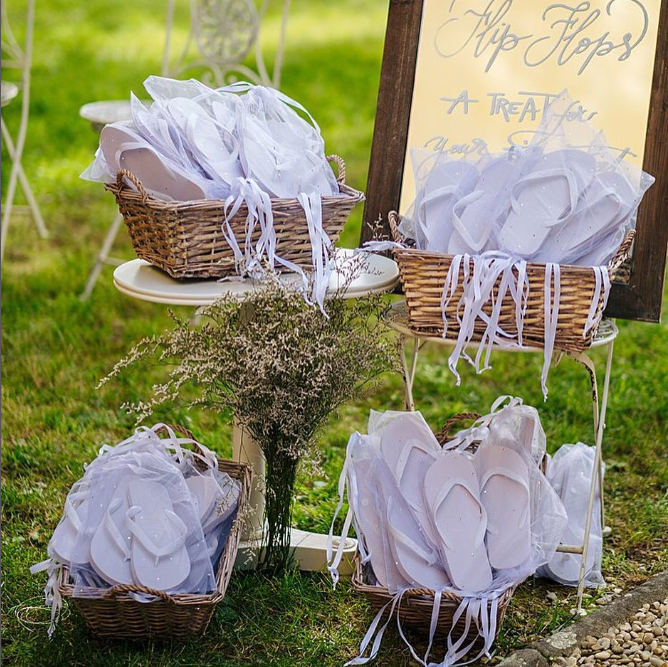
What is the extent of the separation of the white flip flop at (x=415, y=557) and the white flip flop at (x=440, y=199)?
0.66m

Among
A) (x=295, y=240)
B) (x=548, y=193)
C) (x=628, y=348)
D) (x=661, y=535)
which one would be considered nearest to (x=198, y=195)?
(x=295, y=240)

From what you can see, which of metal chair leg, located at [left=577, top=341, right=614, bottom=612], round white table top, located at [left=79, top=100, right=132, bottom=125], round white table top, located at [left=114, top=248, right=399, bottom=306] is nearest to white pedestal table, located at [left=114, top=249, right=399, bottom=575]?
round white table top, located at [left=114, top=248, right=399, bottom=306]

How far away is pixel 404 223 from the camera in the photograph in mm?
2402

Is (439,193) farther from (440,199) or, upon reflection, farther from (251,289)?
(251,289)

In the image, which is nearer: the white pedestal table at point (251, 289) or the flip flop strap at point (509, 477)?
the white pedestal table at point (251, 289)

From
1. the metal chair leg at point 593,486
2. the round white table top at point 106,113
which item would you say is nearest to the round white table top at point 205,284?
the metal chair leg at point 593,486

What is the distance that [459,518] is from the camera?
237cm

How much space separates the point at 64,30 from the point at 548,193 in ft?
24.9

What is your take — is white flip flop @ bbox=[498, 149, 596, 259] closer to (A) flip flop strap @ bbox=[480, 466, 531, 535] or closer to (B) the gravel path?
(A) flip flop strap @ bbox=[480, 466, 531, 535]

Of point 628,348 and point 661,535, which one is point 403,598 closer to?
point 661,535

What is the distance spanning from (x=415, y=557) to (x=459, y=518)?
140mm

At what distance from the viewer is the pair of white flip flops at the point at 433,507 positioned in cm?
231

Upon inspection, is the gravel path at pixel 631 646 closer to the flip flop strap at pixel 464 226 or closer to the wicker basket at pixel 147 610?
the wicker basket at pixel 147 610

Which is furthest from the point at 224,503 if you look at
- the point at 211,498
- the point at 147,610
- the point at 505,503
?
the point at 505,503
